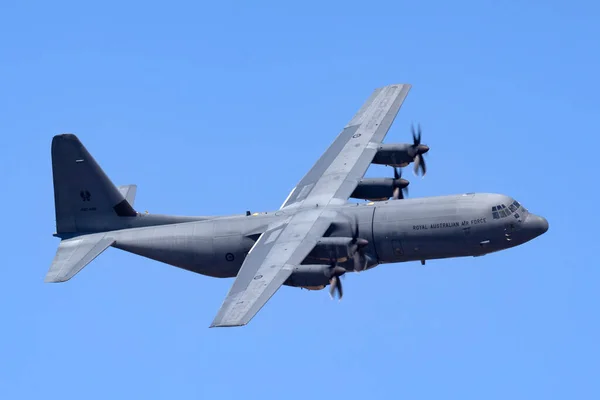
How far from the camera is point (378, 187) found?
72.9 m

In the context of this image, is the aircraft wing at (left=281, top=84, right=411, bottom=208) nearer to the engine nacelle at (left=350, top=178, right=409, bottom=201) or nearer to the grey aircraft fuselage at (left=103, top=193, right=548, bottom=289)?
the engine nacelle at (left=350, top=178, right=409, bottom=201)

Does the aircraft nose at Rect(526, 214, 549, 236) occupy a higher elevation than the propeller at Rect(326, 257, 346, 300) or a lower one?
higher

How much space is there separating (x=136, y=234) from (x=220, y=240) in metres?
5.13

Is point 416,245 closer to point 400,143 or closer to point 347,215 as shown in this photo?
point 347,215

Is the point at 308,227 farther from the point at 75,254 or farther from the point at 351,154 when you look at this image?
the point at 75,254

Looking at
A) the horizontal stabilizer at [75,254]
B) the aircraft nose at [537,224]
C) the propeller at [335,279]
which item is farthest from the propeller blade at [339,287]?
the horizontal stabilizer at [75,254]

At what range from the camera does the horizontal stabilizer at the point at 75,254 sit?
6844 cm

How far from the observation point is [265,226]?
69.3 meters

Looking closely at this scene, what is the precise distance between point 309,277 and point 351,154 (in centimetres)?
1346

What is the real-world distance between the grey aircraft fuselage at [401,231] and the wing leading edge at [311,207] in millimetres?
1028

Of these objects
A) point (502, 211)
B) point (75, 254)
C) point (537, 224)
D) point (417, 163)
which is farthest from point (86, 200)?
point (537, 224)

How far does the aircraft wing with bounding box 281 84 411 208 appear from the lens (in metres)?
71.5

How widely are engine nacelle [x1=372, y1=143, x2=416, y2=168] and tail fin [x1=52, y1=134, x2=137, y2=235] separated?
589 inches

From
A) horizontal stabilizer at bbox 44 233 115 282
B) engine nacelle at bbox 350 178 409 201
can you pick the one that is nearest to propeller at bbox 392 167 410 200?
engine nacelle at bbox 350 178 409 201
